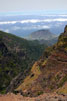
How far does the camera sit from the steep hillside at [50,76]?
41.1 meters

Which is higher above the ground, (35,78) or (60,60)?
(60,60)

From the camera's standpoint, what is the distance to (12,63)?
137 m

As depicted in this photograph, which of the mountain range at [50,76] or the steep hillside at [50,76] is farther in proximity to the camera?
the steep hillside at [50,76]

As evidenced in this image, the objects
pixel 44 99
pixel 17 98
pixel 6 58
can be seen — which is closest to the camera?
pixel 44 99

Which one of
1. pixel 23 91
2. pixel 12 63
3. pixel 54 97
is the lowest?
pixel 12 63

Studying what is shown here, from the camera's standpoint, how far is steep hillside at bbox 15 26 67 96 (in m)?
41.1

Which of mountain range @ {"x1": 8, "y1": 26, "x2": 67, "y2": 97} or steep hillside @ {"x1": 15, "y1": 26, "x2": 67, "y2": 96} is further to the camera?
steep hillside @ {"x1": 15, "y1": 26, "x2": 67, "y2": 96}

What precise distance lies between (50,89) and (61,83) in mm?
2631

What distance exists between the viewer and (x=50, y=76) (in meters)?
45.4

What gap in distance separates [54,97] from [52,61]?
61.9 ft

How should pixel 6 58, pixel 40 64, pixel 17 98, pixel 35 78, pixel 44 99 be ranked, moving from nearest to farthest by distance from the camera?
pixel 44 99 → pixel 17 98 → pixel 35 78 → pixel 40 64 → pixel 6 58

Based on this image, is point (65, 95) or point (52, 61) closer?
point (65, 95)

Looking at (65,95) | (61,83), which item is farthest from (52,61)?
(65,95)

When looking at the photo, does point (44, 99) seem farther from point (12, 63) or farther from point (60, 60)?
point (12, 63)
